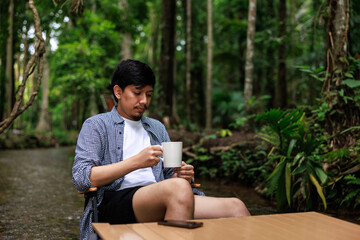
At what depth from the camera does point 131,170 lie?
238cm

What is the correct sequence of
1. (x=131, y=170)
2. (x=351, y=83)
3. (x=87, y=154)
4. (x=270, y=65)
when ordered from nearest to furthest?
(x=131, y=170)
(x=87, y=154)
(x=351, y=83)
(x=270, y=65)

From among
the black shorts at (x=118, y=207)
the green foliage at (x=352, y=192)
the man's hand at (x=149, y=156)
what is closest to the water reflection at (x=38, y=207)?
the black shorts at (x=118, y=207)

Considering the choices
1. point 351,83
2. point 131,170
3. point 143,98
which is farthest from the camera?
point 351,83

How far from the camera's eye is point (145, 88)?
8.83 feet

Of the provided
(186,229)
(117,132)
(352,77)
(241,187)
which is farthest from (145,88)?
(241,187)

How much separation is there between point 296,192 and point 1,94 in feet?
63.3

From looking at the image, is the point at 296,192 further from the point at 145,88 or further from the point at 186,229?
the point at 186,229

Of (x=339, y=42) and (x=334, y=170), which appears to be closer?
(x=334, y=170)

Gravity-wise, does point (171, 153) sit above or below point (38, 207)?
above

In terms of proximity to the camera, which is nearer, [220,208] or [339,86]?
[220,208]

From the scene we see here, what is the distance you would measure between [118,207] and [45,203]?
4.10 meters

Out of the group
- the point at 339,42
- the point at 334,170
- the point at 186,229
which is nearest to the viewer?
the point at 186,229

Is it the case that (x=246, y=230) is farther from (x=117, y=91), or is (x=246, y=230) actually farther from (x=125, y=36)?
(x=125, y=36)

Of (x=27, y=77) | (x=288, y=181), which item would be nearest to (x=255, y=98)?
(x=288, y=181)
